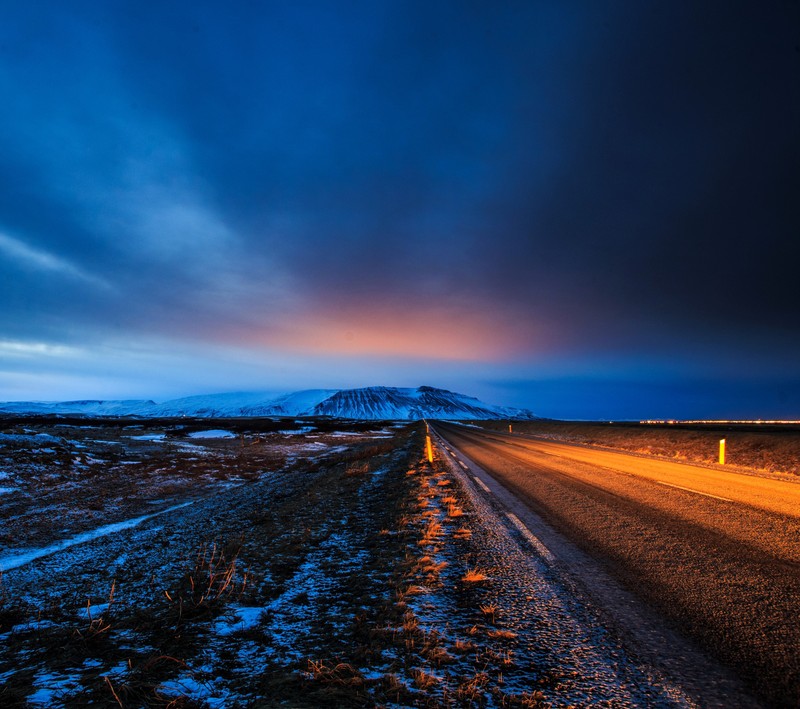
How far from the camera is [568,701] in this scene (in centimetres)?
278

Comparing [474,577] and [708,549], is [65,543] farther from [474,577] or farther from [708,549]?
[708,549]

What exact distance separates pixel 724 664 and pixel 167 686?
442 centimetres

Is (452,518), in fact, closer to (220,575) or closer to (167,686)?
(220,575)

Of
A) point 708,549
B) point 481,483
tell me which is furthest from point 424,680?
point 481,483

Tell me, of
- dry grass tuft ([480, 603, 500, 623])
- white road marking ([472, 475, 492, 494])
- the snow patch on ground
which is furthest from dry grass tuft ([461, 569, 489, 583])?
the snow patch on ground

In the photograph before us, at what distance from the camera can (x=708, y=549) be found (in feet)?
19.5

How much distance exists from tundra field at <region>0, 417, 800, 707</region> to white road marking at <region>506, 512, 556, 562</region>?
18 cm

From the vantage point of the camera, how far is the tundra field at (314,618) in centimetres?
302

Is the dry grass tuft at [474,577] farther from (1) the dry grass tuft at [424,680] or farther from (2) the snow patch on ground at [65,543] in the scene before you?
(2) the snow patch on ground at [65,543]

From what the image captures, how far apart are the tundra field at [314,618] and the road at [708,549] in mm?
702

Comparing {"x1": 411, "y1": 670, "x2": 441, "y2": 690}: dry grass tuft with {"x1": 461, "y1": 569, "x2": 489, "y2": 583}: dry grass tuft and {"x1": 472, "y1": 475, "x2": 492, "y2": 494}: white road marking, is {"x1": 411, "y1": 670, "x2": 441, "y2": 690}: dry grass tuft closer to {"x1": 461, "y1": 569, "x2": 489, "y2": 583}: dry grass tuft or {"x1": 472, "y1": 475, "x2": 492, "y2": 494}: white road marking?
{"x1": 461, "y1": 569, "x2": 489, "y2": 583}: dry grass tuft

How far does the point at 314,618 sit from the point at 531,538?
4023 millimetres

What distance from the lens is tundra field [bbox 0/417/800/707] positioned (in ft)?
9.89

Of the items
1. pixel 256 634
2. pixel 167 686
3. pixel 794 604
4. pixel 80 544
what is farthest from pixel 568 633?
pixel 80 544
